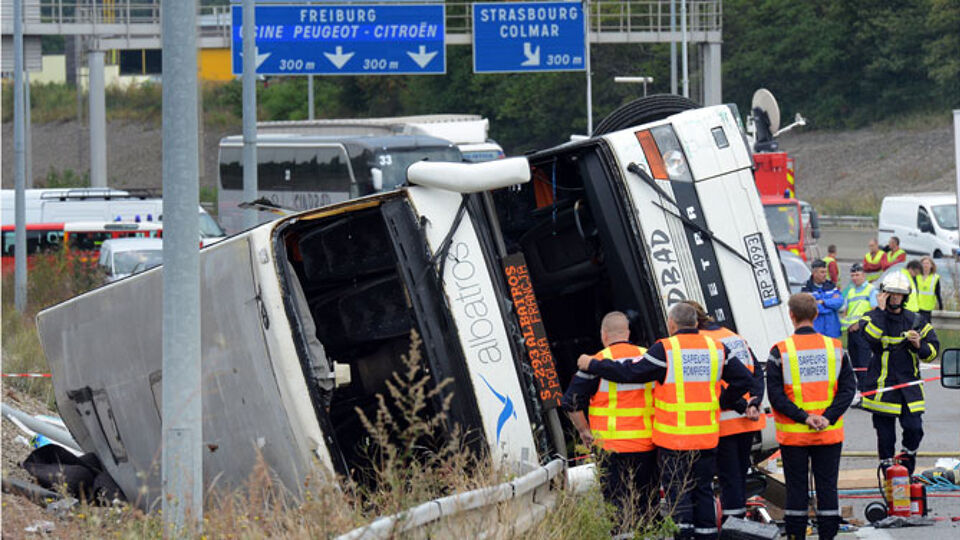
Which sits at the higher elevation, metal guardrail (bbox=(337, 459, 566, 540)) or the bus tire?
the bus tire

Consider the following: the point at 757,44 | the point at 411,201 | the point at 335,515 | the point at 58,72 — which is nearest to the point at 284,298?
the point at 411,201

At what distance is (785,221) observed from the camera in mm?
25141

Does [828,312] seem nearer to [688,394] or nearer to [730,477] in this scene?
[730,477]

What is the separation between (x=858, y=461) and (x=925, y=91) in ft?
170

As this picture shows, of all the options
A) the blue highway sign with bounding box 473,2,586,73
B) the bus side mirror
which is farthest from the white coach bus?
the bus side mirror

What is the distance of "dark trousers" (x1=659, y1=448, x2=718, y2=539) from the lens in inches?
328

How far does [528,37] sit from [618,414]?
2541 centimetres

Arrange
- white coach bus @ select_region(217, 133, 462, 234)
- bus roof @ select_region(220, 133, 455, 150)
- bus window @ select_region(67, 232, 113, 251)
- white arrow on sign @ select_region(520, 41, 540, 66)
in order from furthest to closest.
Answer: white arrow on sign @ select_region(520, 41, 540, 66) → bus window @ select_region(67, 232, 113, 251) → bus roof @ select_region(220, 133, 455, 150) → white coach bus @ select_region(217, 133, 462, 234)

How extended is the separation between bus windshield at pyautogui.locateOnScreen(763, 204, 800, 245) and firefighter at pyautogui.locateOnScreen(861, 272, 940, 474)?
1398 centimetres

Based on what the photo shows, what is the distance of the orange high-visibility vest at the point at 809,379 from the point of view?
8695 mm

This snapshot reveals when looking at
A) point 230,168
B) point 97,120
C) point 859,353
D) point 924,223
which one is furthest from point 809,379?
point 97,120

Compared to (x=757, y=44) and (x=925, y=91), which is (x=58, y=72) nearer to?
(x=757, y=44)

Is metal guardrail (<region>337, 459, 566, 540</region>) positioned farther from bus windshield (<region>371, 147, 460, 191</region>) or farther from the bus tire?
bus windshield (<region>371, 147, 460, 191</region>)

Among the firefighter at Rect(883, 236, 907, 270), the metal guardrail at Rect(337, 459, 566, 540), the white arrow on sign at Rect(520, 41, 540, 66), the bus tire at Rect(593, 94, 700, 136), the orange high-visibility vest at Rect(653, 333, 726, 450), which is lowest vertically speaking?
the metal guardrail at Rect(337, 459, 566, 540)
